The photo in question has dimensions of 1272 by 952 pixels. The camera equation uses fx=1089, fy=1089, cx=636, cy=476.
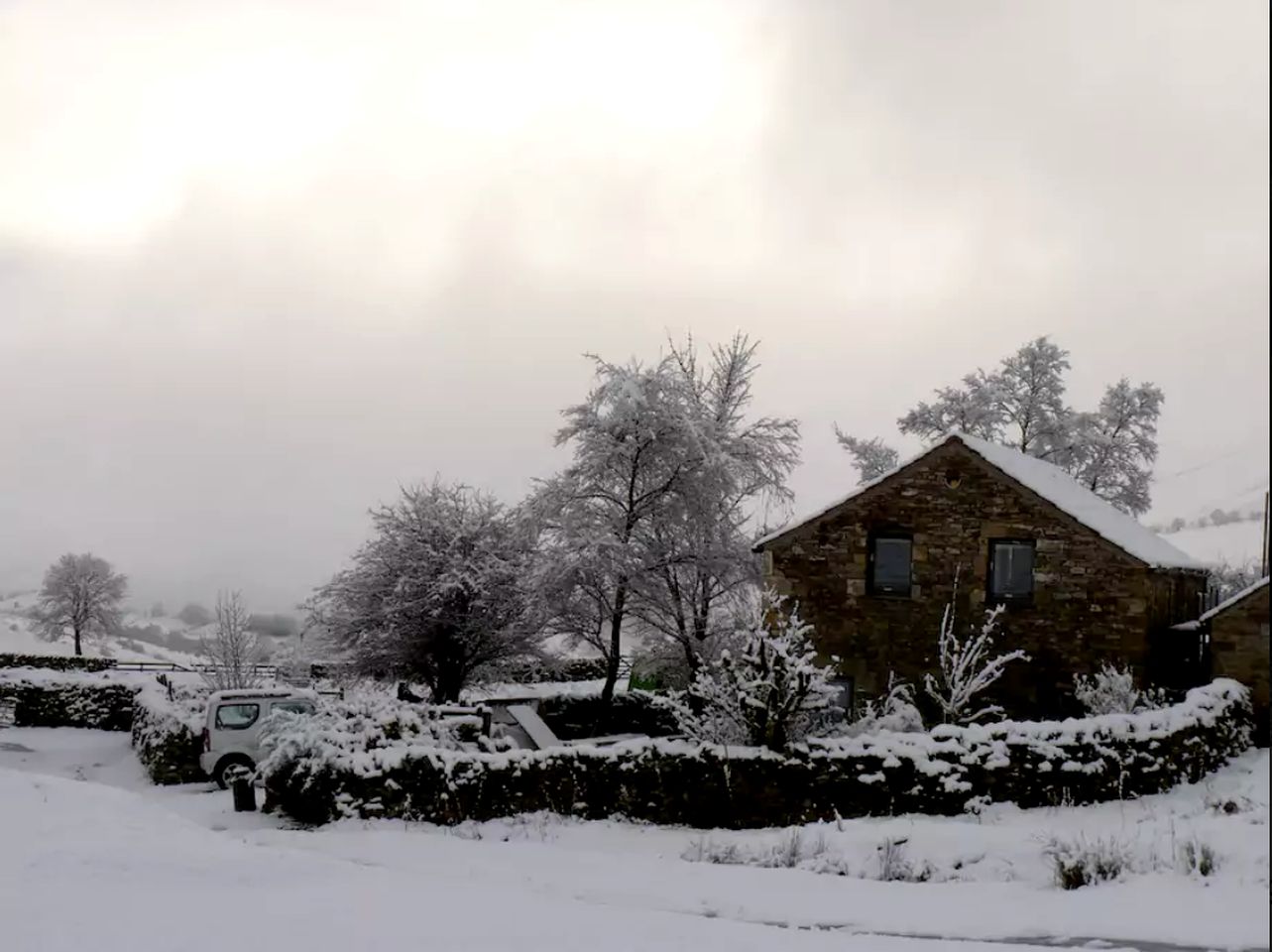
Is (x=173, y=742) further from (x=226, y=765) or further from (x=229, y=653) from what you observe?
(x=229, y=653)

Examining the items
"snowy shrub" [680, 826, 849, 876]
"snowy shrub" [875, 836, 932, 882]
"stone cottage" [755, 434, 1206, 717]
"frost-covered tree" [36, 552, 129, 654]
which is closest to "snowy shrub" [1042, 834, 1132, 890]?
"snowy shrub" [875, 836, 932, 882]

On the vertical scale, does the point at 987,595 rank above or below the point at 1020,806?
above

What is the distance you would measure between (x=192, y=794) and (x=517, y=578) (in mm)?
12091

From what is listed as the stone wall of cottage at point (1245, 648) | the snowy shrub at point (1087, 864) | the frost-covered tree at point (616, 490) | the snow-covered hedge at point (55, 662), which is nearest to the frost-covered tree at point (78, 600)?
the snow-covered hedge at point (55, 662)

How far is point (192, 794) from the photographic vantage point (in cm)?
2189

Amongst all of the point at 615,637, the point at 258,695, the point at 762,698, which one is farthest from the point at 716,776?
the point at 615,637

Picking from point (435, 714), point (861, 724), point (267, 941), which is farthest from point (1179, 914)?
point (435, 714)

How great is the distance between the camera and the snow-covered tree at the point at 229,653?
35.8 meters

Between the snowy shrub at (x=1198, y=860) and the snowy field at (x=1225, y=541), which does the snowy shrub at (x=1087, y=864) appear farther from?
the snowy field at (x=1225, y=541)

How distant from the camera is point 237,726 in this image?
22734mm

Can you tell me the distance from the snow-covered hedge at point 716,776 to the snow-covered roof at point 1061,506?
22.8 feet

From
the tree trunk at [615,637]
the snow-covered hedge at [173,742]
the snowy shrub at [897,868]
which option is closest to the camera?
the snowy shrub at [897,868]

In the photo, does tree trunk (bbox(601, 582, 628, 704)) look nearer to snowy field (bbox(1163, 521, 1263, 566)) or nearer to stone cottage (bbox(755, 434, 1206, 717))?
stone cottage (bbox(755, 434, 1206, 717))

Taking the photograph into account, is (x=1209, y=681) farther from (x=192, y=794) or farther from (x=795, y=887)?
(x=192, y=794)
